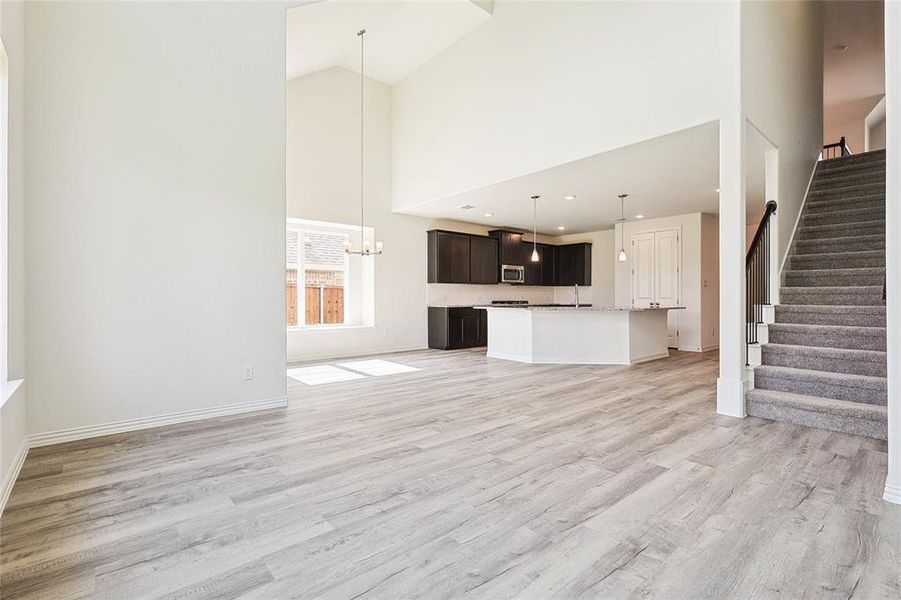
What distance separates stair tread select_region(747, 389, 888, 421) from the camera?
3219mm

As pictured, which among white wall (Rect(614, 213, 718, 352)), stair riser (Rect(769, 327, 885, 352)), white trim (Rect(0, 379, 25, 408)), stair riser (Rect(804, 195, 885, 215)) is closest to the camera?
white trim (Rect(0, 379, 25, 408))

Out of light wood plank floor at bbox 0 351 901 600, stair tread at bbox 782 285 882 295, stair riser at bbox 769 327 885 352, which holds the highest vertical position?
stair tread at bbox 782 285 882 295

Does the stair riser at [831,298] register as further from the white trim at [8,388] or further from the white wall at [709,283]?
the white trim at [8,388]

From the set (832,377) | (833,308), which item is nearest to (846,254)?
(833,308)

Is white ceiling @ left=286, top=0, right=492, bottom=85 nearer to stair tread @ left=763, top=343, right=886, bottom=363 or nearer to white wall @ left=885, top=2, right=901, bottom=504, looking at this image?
white wall @ left=885, top=2, right=901, bottom=504

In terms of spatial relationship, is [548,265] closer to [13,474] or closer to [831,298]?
[831,298]

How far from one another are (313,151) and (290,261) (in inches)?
73.0

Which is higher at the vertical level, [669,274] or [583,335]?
[669,274]

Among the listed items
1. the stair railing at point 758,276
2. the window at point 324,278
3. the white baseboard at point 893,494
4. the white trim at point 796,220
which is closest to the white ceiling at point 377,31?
the window at point 324,278

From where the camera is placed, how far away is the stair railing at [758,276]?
14.4 ft

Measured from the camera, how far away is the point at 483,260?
30.6 feet

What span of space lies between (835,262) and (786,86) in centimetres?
214

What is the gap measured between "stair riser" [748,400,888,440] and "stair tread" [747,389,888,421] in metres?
0.03

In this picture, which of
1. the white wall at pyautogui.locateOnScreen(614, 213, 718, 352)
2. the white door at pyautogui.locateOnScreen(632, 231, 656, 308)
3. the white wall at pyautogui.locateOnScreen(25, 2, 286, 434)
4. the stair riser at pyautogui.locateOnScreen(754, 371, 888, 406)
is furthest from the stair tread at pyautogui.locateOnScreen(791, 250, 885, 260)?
the white wall at pyautogui.locateOnScreen(25, 2, 286, 434)
